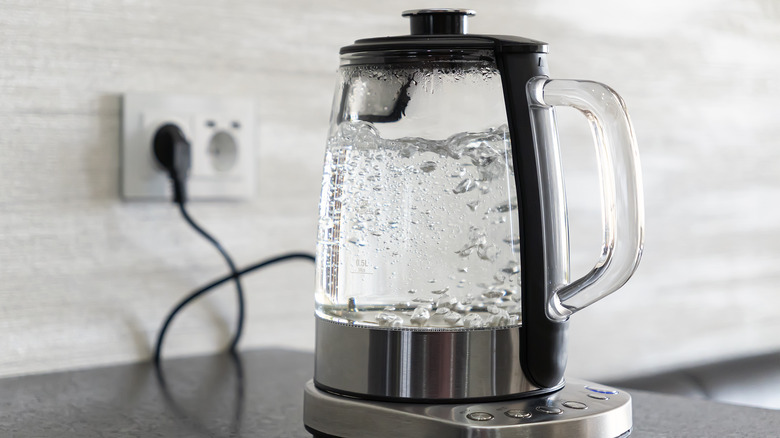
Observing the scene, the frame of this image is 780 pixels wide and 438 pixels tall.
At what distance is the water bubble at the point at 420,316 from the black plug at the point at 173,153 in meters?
0.41

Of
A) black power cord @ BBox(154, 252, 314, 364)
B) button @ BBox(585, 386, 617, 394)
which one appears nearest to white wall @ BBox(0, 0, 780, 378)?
black power cord @ BBox(154, 252, 314, 364)

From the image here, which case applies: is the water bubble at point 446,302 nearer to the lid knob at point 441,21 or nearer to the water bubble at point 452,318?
the water bubble at point 452,318

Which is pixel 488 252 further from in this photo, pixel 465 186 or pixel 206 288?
pixel 206 288

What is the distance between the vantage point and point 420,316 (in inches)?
23.8

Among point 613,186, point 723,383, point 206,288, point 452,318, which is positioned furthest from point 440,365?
point 723,383

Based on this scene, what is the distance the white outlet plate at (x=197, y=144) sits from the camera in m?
0.90

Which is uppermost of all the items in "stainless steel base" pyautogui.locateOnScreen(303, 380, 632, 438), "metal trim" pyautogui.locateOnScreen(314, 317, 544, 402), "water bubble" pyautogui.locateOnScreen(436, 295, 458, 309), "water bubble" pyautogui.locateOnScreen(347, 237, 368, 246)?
"water bubble" pyautogui.locateOnScreen(347, 237, 368, 246)

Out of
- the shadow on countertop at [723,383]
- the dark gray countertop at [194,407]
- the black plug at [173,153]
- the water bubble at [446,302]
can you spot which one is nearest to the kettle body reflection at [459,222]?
the water bubble at [446,302]

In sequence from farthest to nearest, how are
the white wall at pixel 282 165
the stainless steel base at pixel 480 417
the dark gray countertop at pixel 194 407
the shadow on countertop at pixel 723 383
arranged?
the shadow on countertop at pixel 723 383, the white wall at pixel 282 165, the dark gray countertop at pixel 194 407, the stainless steel base at pixel 480 417

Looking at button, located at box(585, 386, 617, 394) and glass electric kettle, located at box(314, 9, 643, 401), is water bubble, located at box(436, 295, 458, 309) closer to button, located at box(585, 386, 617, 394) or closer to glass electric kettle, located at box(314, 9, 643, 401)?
glass electric kettle, located at box(314, 9, 643, 401)

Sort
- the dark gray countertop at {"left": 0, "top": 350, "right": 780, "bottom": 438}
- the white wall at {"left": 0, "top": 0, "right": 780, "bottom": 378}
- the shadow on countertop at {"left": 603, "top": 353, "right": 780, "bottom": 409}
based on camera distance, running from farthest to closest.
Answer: the shadow on countertop at {"left": 603, "top": 353, "right": 780, "bottom": 409} < the white wall at {"left": 0, "top": 0, "right": 780, "bottom": 378} < the dark gray countertop at {"left": 0, "top": 350, "right": 780, "bottom": 438}

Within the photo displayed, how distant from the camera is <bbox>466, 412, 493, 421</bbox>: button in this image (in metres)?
0.55

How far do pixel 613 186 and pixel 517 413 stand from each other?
0.54 ft

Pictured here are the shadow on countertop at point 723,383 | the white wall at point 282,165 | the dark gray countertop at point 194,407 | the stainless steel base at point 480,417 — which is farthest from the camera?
the shadow on countertop at point 723,383
